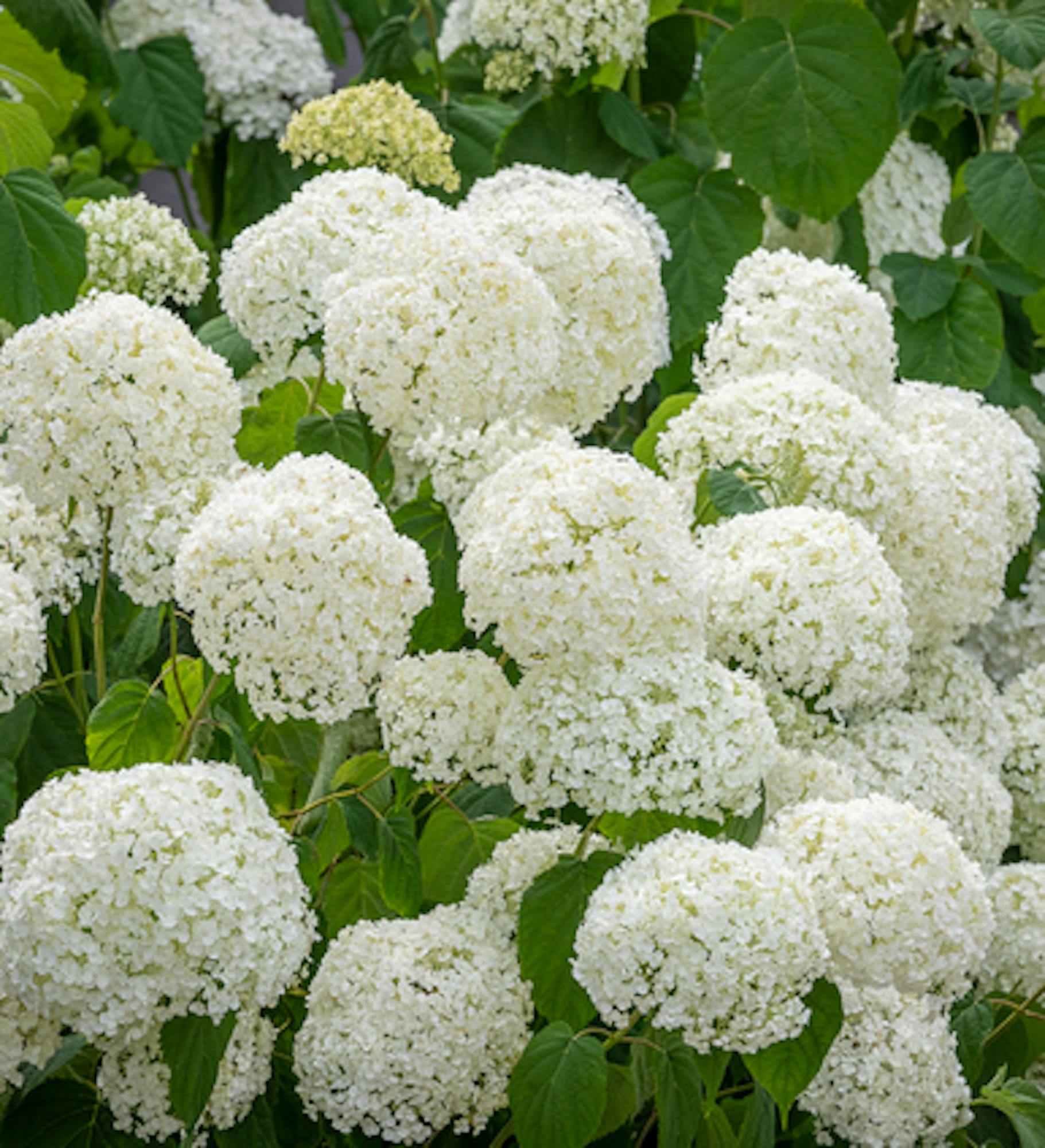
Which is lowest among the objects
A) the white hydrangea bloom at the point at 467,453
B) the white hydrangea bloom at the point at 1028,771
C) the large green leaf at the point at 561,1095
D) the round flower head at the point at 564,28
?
the white hydrangea bloom at the point at 1028,771

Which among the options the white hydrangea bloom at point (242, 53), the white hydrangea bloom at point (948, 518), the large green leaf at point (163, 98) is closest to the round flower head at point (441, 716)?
the white hydrangea bloom at point (948, 518)

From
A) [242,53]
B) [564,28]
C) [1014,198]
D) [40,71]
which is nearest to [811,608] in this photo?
[564,28]

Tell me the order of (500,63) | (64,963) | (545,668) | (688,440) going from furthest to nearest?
(500,63), (688,440), (545,668), (64,963)

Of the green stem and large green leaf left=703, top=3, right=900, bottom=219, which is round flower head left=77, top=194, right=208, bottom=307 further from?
large green leaf left=703, top=3, right=900, bottom=219

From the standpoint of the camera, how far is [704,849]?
0.92 metres

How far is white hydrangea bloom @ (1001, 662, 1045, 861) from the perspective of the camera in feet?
5.33

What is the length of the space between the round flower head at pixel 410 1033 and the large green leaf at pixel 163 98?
67.1 inches

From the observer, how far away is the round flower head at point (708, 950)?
87 centimetres

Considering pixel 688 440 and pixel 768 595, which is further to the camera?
pixel 688 440

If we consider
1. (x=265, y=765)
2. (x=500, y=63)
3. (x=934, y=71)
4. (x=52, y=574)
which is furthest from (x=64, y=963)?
(x=934, y=71)

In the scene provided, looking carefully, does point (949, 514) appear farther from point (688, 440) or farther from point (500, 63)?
point (500, 63)

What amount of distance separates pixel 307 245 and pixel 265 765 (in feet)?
1.35

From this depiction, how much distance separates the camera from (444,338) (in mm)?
984

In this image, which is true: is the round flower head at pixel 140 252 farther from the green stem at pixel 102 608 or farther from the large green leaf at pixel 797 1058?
the large green leaf at pixel 797 1058
